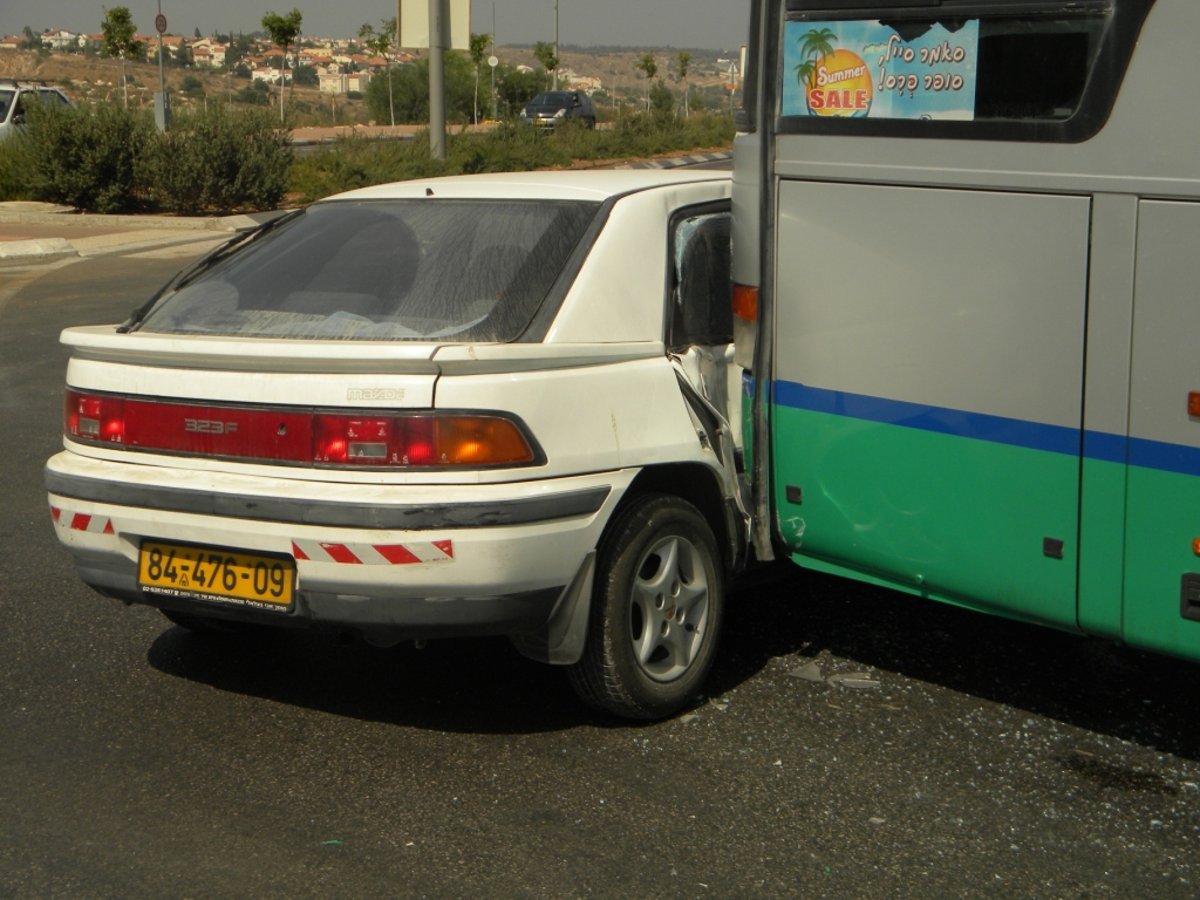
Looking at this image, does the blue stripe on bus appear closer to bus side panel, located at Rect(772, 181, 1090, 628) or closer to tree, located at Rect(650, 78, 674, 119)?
bus side panel, located at Rect(772, 181, 1090, 628)

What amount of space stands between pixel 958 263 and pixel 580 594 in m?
1.37

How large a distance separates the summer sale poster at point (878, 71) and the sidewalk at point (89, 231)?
1579 cm

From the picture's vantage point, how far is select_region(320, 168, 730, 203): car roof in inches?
190

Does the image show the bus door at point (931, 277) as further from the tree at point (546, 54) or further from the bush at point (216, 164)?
the tree at point (546, 54)

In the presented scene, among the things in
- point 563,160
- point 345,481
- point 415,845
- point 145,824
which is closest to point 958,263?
point 345,481

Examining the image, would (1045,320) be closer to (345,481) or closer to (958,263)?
(958,263)

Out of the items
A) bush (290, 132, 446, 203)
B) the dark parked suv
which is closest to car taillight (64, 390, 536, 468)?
bush (290, 132, 446, 203)

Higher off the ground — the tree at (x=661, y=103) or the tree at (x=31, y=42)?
the tree at (x=31, y=42)

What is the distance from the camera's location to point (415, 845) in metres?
3.78

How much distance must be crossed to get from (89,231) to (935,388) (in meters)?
19.8

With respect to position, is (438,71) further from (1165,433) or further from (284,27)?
(284,27)

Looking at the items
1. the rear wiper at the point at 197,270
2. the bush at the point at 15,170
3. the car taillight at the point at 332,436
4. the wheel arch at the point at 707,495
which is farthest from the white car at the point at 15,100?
the wheel arch at the point at 707,495

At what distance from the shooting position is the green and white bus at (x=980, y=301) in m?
3.81

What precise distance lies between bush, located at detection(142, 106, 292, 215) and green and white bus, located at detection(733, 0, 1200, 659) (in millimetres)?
19759
